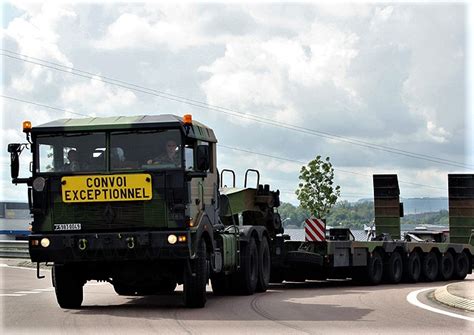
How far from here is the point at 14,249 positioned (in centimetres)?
4134

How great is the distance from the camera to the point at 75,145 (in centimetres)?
1664

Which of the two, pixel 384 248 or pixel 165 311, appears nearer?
pixel 165 311

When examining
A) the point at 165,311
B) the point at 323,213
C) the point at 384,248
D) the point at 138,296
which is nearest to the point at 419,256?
the point at 384,248

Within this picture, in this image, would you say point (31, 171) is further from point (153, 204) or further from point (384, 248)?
A: point (384, 248)

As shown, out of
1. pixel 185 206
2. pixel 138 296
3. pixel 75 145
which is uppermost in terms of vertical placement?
pixel 75 145

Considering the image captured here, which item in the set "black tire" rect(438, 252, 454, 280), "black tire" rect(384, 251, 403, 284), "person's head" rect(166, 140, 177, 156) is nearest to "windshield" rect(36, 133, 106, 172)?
"person's head" rect(166, 140, 177, 156)

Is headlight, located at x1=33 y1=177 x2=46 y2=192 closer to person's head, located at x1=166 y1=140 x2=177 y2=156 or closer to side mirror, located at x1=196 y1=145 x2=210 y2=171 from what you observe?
person's head, located at x1=166 y1=140 x2=177 y2=156

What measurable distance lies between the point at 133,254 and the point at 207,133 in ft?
10.4

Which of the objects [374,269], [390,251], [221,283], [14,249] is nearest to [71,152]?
[221,283]

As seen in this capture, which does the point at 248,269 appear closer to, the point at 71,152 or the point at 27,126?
the point at 71,152

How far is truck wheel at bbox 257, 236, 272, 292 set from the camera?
2170 cm

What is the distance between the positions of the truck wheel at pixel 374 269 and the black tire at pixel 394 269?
28 centimetres

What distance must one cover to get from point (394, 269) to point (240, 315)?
12290 mm

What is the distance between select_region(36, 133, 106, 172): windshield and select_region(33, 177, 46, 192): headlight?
17 cm
